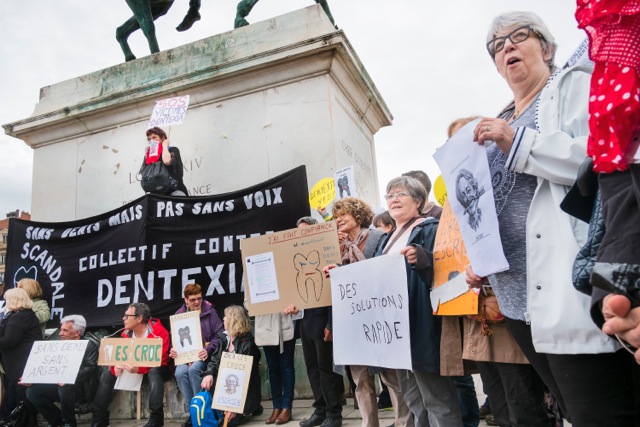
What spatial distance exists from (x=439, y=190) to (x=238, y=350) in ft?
7.58

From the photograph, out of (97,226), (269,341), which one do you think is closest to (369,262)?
(269,341)

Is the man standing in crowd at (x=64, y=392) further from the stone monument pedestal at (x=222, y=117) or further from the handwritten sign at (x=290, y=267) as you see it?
the handwritten sign at (x=290, y=267)

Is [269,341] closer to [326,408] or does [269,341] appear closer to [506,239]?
[326,408]

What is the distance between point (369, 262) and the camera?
113 inches

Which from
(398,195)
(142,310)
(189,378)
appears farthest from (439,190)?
(142,310)

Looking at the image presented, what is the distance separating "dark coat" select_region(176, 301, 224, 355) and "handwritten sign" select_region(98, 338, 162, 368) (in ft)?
1.44

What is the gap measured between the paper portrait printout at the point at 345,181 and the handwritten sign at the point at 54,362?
304 cm

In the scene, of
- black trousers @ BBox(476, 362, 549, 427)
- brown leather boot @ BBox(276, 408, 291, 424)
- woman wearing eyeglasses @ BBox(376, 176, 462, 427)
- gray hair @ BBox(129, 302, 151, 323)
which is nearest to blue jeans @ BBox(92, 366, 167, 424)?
gray hair @ BBox(129, 302, 151, 323)

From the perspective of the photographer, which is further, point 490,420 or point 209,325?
point 209,325

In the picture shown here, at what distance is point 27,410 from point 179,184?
2.91 metres

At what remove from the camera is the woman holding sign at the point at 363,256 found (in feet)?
9.96

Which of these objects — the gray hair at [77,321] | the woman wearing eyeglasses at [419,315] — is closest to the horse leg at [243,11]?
the gray hair at [77,321]

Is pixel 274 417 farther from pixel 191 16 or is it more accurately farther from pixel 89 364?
pixel 191 16

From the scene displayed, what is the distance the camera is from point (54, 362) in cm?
488
